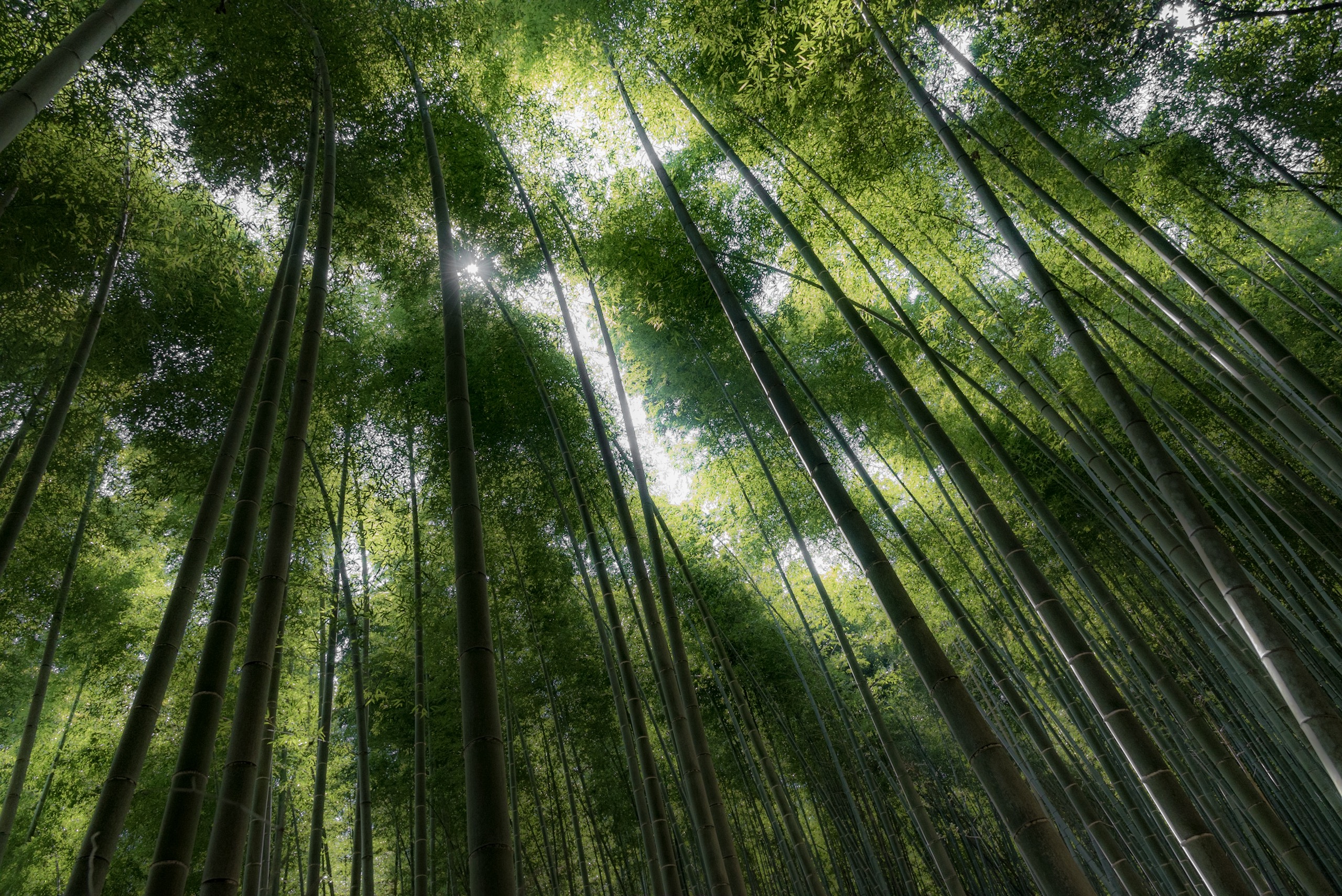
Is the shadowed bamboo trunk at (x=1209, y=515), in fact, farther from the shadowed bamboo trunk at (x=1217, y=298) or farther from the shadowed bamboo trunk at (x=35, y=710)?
the shadowed bamboo trunk at (x=35, y=710)

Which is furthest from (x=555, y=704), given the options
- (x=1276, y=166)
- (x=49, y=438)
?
(x=1276, y=166)

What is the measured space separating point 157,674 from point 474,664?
989 millimetres

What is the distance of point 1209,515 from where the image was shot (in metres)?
1.67

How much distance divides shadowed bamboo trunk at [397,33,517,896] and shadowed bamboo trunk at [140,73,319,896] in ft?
1.40

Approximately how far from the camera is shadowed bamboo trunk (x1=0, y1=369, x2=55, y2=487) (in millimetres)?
3207

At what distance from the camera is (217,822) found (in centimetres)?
117

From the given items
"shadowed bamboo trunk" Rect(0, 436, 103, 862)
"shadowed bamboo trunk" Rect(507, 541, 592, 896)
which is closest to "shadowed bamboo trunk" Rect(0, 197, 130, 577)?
"shadowed bamboo trunk" Rect(0, 436, 103, 862)

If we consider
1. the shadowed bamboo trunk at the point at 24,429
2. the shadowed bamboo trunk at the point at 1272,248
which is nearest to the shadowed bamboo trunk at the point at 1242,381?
the shadowed bamboo trunk at the point at 1272,248

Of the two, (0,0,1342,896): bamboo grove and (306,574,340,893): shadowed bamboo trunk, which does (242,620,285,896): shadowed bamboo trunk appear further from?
(306,574,340,893): shadowed bamboo trunk

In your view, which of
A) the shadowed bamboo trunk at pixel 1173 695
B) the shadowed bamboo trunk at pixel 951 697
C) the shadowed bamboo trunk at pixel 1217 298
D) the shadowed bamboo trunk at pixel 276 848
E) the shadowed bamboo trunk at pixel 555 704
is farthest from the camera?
the shadowed bamboo trunk at pixel 555 704

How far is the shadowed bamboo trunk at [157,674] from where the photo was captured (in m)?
1.35

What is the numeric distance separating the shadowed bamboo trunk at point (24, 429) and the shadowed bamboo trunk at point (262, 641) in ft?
8.21

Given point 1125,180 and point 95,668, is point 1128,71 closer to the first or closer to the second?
point 1125,180

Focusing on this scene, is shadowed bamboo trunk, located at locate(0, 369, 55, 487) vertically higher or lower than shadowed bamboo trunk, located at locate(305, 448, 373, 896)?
higher
